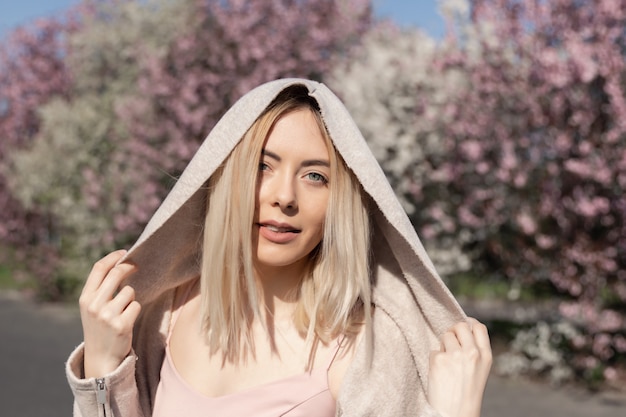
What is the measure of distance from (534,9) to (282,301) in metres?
6.07

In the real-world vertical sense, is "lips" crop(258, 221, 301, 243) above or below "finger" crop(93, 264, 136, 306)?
above

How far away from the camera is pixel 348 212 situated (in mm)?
1919

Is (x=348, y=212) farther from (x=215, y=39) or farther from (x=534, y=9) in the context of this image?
(x=215, y=39)

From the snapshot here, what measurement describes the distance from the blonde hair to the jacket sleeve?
231 mm

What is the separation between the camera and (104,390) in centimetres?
186

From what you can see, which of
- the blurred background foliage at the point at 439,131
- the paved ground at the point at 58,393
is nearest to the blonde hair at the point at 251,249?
the paved ground at the point at 58,393

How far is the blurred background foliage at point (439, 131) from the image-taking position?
6984 mm

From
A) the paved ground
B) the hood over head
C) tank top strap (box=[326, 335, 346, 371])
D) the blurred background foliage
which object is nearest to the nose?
the hood over head

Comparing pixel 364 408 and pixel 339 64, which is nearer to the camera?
pixel 364 408

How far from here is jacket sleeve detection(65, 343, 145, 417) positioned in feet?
6.11

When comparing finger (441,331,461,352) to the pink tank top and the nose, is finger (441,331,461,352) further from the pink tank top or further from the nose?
the nose

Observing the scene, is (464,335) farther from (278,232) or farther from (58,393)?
(58,393)

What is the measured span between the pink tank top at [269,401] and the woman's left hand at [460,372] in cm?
28

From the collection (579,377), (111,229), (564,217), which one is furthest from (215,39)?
(579,377)
